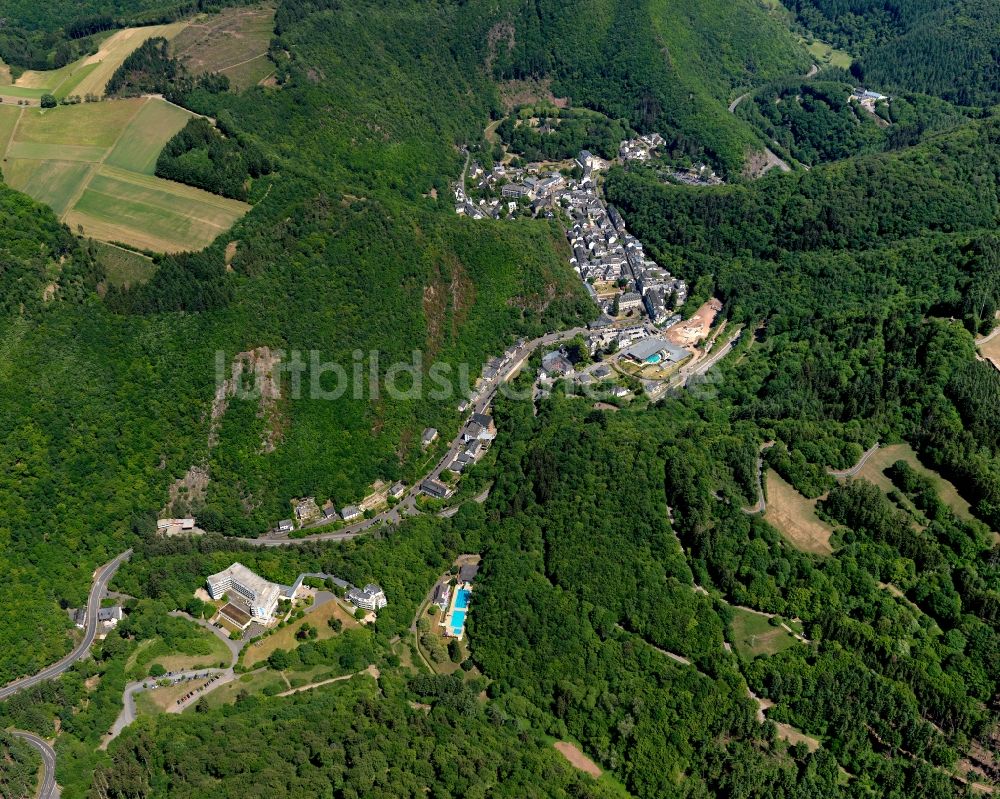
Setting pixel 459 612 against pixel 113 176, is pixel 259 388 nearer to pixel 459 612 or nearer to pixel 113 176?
pixel 459 612

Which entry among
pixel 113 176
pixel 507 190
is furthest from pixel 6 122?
pixel 507 190

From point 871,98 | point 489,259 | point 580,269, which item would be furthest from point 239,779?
point 871,98

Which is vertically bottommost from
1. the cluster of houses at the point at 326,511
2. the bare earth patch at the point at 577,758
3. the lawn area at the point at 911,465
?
the bare earth patch at the point at 577,758

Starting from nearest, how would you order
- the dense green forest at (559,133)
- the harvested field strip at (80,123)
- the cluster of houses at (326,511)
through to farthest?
the cluster of houses at (326,511), the harvested field strip at (80,123), the dense green forest at (559,133)

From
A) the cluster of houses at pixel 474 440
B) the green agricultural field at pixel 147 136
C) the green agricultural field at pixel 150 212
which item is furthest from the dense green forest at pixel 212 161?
the cluster of houses at pixel 474 440

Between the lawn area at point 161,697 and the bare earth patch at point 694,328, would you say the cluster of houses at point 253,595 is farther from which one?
the bare earth patch at point 694,328

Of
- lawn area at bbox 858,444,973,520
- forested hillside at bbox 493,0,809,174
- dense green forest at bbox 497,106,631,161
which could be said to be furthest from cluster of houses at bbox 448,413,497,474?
forested hillside at bbox 493,0,809,174
